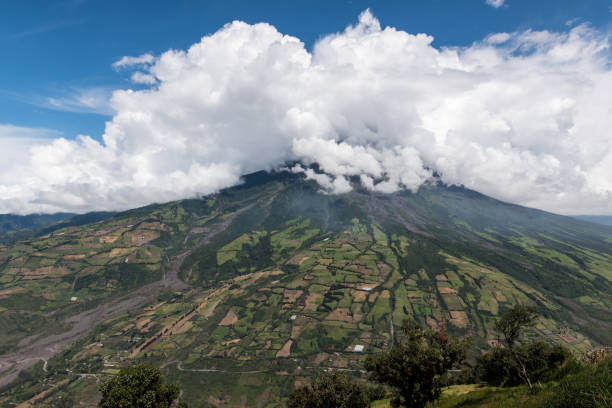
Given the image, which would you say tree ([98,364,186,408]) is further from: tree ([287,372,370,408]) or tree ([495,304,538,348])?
tree ([495,304,538,348])

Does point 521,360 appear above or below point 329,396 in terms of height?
above

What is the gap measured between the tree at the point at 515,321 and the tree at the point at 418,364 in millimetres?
29801

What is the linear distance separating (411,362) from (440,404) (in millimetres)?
10595

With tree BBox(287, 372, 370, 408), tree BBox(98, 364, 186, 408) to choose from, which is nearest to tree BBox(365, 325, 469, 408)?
tree BBox(287, 372, 370, 408)

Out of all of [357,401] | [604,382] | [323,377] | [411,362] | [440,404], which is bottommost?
[357,401]

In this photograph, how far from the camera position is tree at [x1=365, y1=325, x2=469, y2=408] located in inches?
1184

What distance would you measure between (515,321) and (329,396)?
43203mm

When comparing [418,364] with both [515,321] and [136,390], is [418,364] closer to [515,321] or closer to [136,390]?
[515,321]

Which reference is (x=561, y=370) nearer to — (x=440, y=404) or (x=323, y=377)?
(x=440, y=404)

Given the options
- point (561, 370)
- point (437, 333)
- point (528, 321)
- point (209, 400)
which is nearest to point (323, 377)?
point (437, 333)

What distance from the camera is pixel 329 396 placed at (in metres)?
62.2

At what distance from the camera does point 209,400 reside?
656 ft

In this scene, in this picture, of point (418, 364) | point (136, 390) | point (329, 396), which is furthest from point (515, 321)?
point (136, 390)

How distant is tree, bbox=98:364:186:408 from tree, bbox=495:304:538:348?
2849 inches
